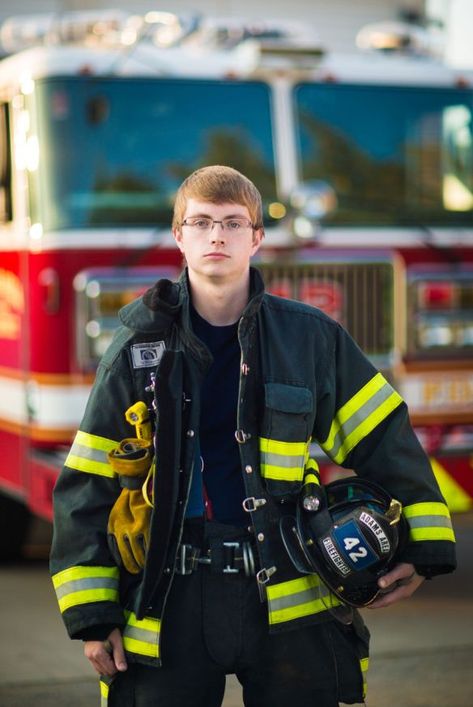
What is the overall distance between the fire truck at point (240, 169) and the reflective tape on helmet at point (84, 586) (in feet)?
11.5

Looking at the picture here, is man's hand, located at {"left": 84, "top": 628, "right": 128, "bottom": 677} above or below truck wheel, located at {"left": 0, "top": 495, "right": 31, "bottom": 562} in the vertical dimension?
above

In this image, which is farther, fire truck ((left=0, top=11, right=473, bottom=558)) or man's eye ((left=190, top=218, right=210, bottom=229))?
fire truck ((left=0, top=11, right=473, bottom=558))

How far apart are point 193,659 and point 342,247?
414 centimetres

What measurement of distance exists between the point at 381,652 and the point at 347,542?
9.75 ft

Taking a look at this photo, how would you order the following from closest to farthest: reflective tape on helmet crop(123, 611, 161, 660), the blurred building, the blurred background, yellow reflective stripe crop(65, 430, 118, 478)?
1. reflective tape on helmet crop(123, 611, 161, 660)
2. yellow reflective stripe crop(65, 430, 118, 478)
3. the blurred background
4. the blurred building

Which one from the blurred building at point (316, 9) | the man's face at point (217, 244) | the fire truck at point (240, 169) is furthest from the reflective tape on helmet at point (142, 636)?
the blurred building at point (316, 9)

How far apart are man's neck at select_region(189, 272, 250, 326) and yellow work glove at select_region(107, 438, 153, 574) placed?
12.6 inches

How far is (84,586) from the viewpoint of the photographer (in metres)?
3.02

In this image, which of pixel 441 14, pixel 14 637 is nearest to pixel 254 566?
pixel 14 637

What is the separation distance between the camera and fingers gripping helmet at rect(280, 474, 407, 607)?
9.97ft

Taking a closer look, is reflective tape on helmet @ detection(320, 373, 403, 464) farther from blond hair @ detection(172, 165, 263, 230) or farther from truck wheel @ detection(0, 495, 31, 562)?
truck wheel @ detection(0, 495, 31, 562)

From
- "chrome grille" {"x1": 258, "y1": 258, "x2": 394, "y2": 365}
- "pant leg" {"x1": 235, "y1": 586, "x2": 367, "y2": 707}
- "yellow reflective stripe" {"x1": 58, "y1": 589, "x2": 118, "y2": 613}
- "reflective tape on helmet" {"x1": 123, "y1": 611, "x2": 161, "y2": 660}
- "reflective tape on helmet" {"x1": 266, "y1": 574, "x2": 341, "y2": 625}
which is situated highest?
"chrome grille" {"x1": 258, "y1": 258, "x2": 394, "y2": 365}

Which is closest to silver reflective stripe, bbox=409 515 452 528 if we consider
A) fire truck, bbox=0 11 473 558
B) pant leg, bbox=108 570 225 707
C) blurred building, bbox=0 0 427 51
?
pant leg, bbox=108 570 225 707

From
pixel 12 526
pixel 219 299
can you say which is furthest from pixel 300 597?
pixel 12 526
